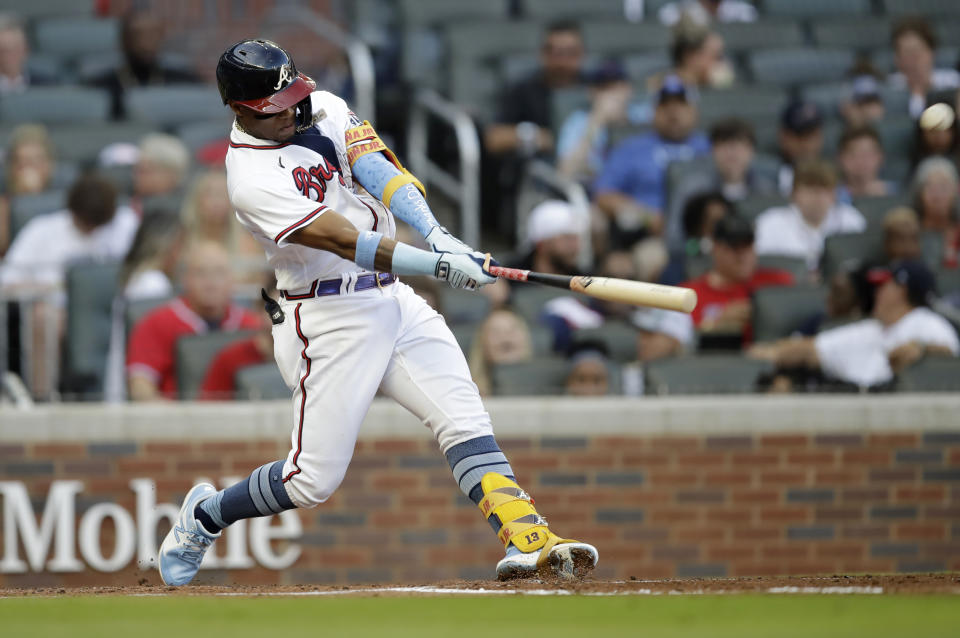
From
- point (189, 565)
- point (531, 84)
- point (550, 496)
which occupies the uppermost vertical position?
point (531, 84)

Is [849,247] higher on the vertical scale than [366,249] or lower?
lower

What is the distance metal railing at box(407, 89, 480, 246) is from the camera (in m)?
8.94

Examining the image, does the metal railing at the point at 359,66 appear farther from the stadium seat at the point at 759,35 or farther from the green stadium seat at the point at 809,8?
the green stadium seat at the point at 809,8

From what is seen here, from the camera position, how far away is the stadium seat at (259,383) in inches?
274

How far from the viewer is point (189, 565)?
5.31m

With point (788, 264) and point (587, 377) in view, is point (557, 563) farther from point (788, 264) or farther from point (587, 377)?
point (788, 264)

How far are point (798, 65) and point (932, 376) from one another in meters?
4.06

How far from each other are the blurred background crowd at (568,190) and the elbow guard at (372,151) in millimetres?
2259

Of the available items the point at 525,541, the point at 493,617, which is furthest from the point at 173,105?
the point at 493,617

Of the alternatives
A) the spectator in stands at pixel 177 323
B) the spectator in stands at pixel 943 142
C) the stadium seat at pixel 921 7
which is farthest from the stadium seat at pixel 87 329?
the stadium seat at pixel 921 7

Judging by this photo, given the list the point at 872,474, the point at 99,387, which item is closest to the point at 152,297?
the point at 99,387

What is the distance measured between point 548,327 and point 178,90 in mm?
3640

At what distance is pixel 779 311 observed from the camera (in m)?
7.50

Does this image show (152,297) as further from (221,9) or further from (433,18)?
(221,9)
